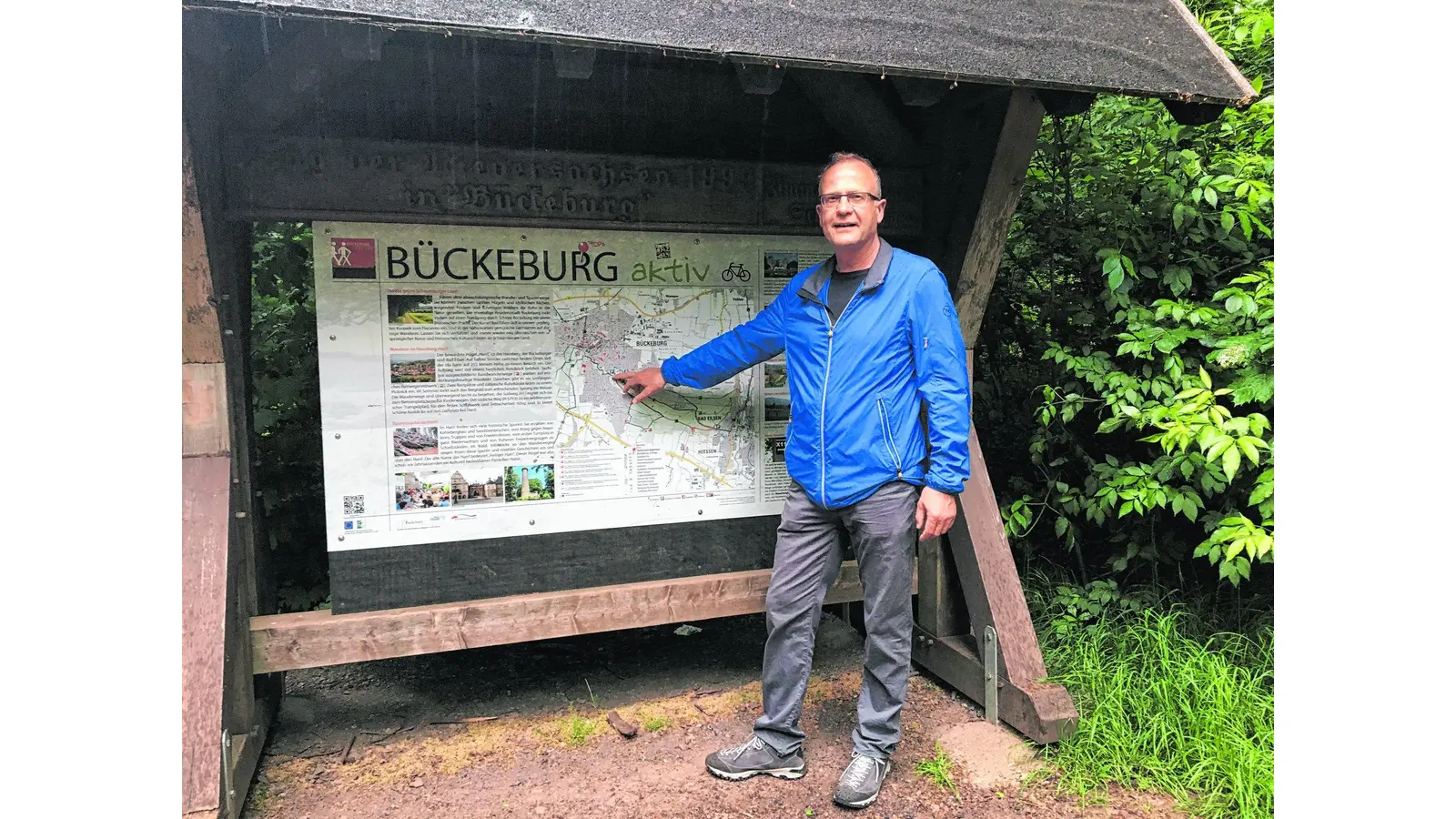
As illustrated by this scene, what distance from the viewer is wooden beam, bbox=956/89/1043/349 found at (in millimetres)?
3381

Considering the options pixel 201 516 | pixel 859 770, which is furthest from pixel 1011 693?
pixel 201 516

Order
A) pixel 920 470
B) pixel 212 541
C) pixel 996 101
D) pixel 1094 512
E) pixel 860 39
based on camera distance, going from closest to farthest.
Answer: pixel 860 39 < pixel 212 541 < pixel 920 470 < pixel 996 101 < pixel 1094 512

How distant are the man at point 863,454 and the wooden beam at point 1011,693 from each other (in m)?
0.53

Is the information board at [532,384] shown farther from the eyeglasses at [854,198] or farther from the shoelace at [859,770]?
the shoelace at [859,770]

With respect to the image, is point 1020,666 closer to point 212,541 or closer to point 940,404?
point 940,404

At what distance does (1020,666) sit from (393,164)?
9.87 ft

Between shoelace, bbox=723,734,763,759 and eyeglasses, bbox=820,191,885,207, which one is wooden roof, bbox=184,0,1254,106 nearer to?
eyeglasses, bbox=820,191,885,207

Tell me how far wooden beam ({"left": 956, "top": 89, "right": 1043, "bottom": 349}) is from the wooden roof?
39cm

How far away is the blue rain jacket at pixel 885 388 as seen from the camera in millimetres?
2932

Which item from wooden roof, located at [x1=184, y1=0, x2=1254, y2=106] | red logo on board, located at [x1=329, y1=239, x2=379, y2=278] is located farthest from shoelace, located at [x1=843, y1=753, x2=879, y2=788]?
red logo on board, located at [x1=329, y1=239, x2=379, y2=278]

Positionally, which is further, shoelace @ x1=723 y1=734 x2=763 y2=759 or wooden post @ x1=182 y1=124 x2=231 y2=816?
shoelace @ x1=723 y1=734 x2=763 y2=759

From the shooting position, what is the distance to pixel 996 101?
3.43m

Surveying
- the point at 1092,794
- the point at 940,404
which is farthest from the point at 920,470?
the point at 1092,794

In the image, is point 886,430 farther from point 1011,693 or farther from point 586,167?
point 586,167
